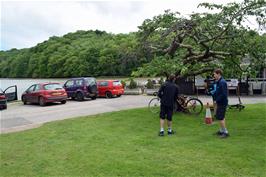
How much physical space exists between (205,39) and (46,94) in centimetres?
1171

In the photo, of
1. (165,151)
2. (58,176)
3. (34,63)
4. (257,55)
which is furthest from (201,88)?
(34,63)

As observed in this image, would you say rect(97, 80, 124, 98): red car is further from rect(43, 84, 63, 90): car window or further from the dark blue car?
rect(43, 84, 63, 90): car window

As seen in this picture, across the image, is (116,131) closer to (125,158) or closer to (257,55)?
(125,158)

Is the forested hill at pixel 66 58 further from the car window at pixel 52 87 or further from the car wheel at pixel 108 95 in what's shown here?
the car window at pixel 52 87

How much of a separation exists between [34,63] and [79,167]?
74.5 metres

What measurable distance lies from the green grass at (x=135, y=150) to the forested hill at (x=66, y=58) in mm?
37704

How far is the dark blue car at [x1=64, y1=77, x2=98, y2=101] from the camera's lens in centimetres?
2439

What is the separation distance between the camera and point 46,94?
2184 centimetres

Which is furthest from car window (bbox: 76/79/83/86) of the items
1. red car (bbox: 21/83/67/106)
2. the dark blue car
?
red car (bbox: 21/83/67/106)

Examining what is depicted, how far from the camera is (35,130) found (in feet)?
39.2

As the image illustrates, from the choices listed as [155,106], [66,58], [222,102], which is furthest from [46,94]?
[66,58]

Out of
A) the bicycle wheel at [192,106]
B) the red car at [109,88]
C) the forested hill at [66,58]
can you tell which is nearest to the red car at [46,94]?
the red car at [109,88]

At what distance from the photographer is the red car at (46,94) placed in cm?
2184

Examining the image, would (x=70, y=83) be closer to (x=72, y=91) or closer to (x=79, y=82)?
(x=72, y=91)
